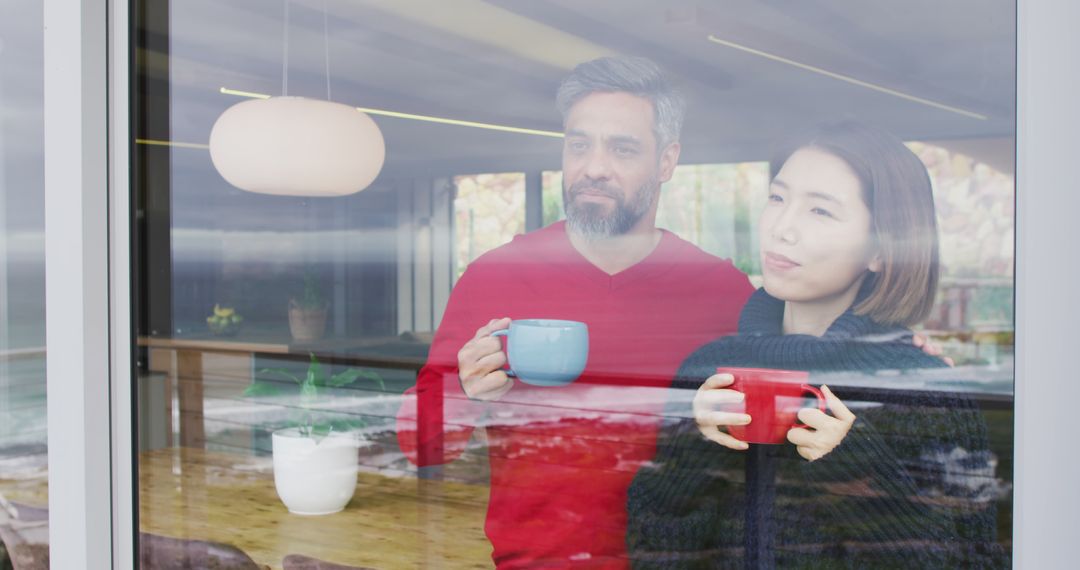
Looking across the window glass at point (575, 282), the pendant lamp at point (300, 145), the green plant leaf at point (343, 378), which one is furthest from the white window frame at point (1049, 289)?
the green plant leaf at point (343, 378)

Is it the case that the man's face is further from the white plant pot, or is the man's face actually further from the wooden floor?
the white plant pot

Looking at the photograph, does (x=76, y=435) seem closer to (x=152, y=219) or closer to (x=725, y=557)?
(x=152, y=219)

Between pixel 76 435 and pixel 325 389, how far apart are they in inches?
16.8

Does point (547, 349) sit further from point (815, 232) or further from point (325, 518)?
point (325, 518)

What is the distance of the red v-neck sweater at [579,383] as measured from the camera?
1.05 m

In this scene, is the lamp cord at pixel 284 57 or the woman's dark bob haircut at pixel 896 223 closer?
the woman's dark bob haircut at pixel 896 223

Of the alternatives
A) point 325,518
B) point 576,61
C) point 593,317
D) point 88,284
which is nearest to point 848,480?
point 593,317

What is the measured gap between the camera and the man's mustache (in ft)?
3.57

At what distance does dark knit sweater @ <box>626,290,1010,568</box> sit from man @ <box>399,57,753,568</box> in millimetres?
65

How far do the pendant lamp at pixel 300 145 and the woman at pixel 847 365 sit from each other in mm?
652

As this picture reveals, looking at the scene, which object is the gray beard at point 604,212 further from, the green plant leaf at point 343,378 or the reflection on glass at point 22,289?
the reflection on glass at point 22,289

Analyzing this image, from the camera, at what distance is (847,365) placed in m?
0.89

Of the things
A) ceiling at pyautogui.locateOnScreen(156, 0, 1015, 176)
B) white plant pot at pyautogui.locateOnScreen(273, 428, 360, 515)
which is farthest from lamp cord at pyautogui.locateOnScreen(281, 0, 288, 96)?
white plant pot at pyautogui.locateOnScreen(273, 428, 360, 515)

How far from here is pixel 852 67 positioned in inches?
35.4
